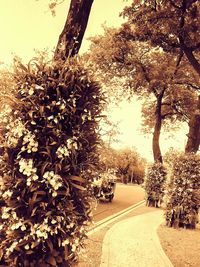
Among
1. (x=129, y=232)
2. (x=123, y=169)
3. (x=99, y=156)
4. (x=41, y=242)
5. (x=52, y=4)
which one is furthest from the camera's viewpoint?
(x=123, y=169)

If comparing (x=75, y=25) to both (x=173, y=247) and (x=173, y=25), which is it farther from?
(x=173, y=25)

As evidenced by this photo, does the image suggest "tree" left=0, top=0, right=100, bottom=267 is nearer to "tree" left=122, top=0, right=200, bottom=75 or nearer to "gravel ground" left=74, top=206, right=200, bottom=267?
"gravel ground" left=74, top=206, right=200, bottom=267

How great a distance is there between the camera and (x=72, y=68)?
5641 mm

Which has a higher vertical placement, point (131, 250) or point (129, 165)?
point (129, 165)

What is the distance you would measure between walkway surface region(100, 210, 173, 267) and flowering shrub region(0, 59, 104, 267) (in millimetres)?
2659

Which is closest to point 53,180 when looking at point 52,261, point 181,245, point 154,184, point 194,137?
point 52,261

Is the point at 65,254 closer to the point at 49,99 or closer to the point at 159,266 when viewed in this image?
the point at 49,99

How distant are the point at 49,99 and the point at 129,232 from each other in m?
7.81

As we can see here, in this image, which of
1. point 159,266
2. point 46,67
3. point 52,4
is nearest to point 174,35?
point 52,4

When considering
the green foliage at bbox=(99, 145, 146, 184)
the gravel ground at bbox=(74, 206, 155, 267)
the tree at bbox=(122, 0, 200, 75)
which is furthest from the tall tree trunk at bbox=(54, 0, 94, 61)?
the green foliage at bbox=(99, 145, 146, 184)

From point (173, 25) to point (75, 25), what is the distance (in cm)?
1097

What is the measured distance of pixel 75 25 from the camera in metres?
7.21

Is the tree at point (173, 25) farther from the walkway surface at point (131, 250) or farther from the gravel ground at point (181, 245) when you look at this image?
the walkway surface at point (131, 250)

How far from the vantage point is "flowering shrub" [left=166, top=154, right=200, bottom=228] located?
16.1 meters
